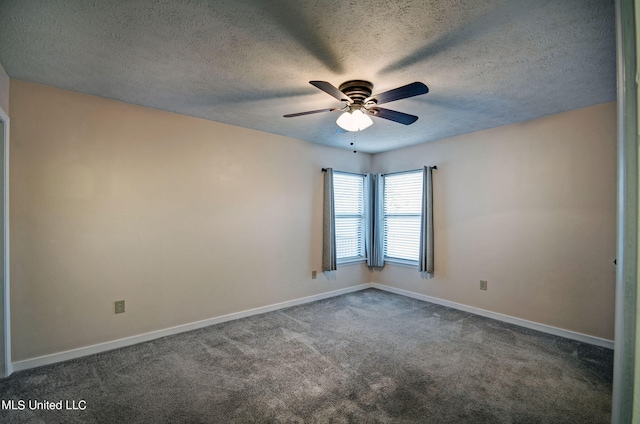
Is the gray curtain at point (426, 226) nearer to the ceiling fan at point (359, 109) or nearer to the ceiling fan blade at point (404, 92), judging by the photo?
the ceiling fan at point (359, 109)

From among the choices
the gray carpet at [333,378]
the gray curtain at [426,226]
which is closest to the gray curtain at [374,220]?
the gray curtain at [426,226]

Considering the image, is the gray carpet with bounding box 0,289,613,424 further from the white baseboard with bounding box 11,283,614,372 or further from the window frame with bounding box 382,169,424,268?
the window frame with bounding box 382,169,424,268

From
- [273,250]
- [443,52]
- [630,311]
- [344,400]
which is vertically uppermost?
[443,52]

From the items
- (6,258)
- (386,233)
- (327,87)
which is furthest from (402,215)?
(6,258)

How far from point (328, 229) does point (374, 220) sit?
1.07 meters

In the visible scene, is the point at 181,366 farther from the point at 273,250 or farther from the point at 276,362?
the point at 273,250

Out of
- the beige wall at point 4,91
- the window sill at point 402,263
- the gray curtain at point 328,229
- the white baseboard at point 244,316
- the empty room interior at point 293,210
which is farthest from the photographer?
the window sill at point 402,263

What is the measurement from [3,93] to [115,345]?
2.45 meters

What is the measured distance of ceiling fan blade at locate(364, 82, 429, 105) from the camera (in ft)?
6.55

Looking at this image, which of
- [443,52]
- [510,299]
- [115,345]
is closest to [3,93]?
[115,345]

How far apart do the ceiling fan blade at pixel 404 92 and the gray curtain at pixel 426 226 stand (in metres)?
2.47

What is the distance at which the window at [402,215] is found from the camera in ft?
15.7

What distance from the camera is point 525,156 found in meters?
3.58

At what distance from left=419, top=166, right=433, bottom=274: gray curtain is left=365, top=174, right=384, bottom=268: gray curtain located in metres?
0.83
